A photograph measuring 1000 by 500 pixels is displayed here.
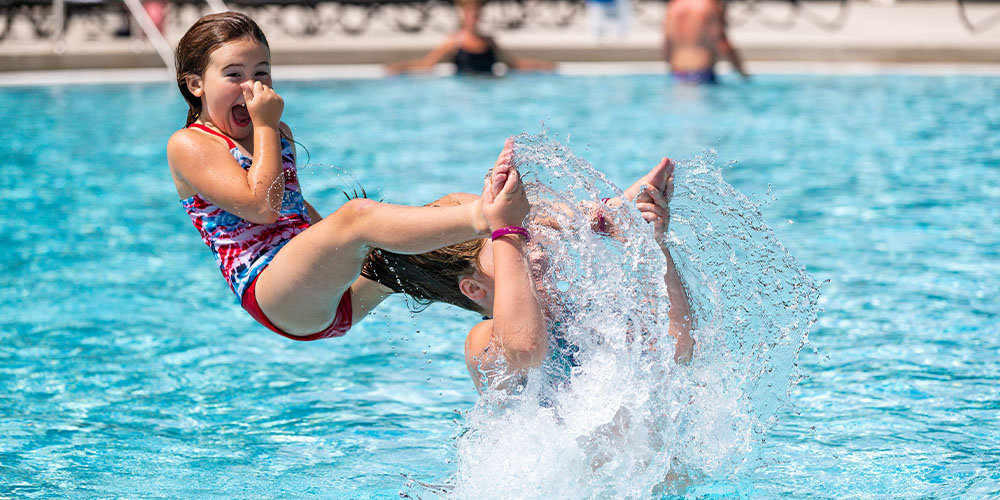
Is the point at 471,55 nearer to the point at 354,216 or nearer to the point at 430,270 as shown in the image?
the point at 430,270

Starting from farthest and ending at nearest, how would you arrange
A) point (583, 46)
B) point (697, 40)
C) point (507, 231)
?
point (583, 46)
point (697, 40)
point (507, 231)

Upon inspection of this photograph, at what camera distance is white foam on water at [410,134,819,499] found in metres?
3.16

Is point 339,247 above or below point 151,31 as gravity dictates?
above

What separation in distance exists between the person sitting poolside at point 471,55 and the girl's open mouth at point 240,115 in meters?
9.85

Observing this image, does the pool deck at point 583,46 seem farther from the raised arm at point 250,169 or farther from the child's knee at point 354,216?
the child's knee at point 354,216

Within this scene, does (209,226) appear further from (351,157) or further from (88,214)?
(351,157)

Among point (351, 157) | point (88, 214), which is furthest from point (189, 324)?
point (351, 157)

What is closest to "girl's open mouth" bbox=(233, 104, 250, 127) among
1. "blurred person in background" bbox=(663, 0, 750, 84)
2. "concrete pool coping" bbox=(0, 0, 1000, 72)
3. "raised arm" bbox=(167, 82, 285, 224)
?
"raised arm" bbox=(167, 82, 285, 224)

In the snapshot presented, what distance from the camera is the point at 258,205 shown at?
3.28 m

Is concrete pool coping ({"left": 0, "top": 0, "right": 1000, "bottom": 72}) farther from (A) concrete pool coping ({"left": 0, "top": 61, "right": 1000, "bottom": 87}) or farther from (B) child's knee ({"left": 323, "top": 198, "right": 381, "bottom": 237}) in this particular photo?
(B) child's knee ({"left": 323, "top": 198, "right": 381, "bottom": 237})

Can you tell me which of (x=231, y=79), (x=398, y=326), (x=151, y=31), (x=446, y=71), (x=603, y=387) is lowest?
(x=446, y=71)

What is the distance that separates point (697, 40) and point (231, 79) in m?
9.32

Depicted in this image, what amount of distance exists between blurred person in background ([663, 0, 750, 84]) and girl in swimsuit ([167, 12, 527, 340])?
357 inches

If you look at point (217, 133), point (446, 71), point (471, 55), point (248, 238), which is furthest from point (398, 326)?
point (446, 71)
